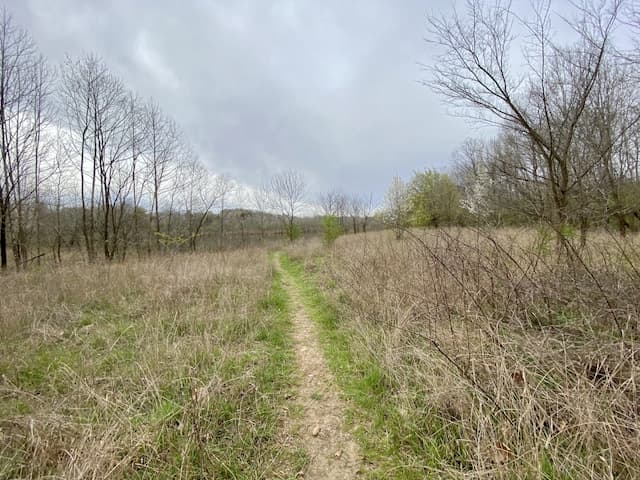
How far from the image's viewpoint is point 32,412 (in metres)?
1.98

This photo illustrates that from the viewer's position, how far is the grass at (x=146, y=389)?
1531 millimetres

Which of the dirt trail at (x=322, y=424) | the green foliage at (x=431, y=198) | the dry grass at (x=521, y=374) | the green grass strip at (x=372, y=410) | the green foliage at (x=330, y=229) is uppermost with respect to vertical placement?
the green foliage at (x=431, y=198)

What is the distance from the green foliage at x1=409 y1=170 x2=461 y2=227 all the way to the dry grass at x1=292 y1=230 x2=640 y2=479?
15.0 metres

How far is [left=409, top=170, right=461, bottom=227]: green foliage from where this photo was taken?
715 inches

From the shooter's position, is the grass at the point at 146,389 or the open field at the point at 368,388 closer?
the open field at the point at 368,388

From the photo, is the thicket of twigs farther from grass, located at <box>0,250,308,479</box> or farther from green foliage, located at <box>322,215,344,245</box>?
green foliage, located at <box>322,215,344,245</box>

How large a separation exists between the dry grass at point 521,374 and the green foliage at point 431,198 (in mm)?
15027

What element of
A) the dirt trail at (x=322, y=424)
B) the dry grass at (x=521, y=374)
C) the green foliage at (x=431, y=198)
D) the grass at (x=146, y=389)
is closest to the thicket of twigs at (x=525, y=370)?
the dry grass at (x=521, y=374)

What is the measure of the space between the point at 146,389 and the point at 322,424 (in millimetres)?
1626

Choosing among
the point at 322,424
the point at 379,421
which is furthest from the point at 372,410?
the point at 322,424

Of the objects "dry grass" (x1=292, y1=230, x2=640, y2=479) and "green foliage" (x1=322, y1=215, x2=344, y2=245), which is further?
"green foliage" (x1=322, y1=215, x2=344, y2=245)

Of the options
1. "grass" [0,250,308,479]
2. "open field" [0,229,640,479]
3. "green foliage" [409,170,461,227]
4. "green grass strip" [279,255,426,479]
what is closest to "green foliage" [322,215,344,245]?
"green foliage" [409,170,461,227]

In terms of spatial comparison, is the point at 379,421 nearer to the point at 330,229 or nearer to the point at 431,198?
the point at 330,229

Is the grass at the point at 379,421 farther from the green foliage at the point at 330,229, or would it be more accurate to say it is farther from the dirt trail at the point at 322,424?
the green foliage at the point at 330,229
